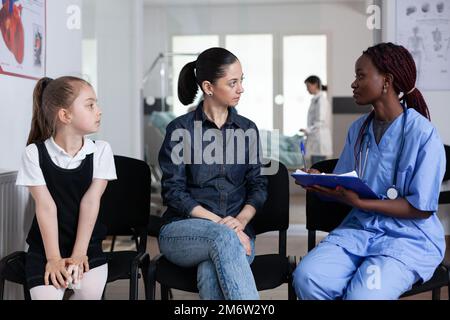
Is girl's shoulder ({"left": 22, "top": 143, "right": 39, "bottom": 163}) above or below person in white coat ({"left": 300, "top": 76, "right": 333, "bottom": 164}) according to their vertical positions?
below

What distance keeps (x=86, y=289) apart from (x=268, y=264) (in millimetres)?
552

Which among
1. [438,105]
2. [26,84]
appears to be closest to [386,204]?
[26,84]

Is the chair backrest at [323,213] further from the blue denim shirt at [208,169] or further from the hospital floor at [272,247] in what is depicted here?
the hospital floor at [272,247]

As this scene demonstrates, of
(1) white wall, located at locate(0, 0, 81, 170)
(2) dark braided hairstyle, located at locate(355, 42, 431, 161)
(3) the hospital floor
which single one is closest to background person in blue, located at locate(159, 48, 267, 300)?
(2) dark braided hairstyle, located at locate(355, 42, 431, 161)

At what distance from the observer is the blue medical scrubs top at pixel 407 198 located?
1522 mm

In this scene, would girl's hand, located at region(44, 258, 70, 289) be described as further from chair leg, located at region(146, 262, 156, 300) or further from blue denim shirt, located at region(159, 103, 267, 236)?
blue denim shirt, located at region(159, 103, 267, 236)

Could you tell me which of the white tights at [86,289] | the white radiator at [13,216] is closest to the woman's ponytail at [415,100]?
the white tights at [86,289]

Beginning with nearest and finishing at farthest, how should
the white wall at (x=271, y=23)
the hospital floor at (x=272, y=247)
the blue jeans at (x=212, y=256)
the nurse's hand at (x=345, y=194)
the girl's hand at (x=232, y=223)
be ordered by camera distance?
1. the blue jeans at (x=212, y=256)
2. the nurse's hand at (x=345, y=194)
3. the girl's hand at (x=232, y=223)
4. the hospital floor at (x=272, y=247)
5. the white wall at (x=271, y=23)

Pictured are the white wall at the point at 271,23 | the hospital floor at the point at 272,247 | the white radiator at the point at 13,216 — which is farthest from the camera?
the white wall at the point at 271,23

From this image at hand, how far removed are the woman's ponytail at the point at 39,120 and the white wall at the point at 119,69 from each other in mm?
2116

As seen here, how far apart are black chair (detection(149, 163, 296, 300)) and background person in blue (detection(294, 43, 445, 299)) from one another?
0.09 meters

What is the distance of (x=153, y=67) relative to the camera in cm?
384

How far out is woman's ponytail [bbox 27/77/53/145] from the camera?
65.8 inches

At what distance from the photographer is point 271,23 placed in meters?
3.76
